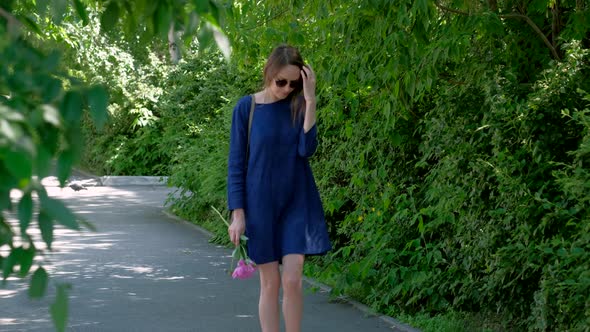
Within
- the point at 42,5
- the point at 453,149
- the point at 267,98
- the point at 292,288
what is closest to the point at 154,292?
the point at 453,149

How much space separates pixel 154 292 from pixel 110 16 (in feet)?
20.9

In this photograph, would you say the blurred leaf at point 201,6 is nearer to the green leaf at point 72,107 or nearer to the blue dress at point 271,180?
the green leaf at point 72,107

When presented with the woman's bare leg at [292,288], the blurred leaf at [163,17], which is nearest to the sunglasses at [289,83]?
the woman's bare leg at [292,288]

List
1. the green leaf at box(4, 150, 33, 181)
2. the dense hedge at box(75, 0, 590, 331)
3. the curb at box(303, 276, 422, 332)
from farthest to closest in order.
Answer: the curb at box(303, 276, 422, 332), the dense hedge at box(75, 0, 590, 331), the green leaf at box(4, 150, 33, 181)

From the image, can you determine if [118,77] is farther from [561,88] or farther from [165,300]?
[561,88]

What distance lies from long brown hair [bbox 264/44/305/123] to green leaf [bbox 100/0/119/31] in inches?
107

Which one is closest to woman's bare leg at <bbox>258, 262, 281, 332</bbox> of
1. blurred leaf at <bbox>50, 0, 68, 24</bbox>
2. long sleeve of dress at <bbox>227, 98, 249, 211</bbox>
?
long sleeve of dress at <bbox>227, 98, 249, 211</bbox>

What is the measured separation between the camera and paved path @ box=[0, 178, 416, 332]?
305 inches

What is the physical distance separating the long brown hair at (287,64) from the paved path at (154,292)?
1.61 meters

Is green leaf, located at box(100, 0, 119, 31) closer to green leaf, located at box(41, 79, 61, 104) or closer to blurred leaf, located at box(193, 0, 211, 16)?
blurred leaf, located at box(193, 0, 211, 16)

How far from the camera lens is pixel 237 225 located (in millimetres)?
5980

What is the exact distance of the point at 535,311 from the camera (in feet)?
20.3

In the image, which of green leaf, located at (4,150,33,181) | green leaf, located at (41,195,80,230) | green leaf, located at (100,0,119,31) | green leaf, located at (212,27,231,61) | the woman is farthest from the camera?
the woman

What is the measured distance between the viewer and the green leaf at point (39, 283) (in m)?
2.48
